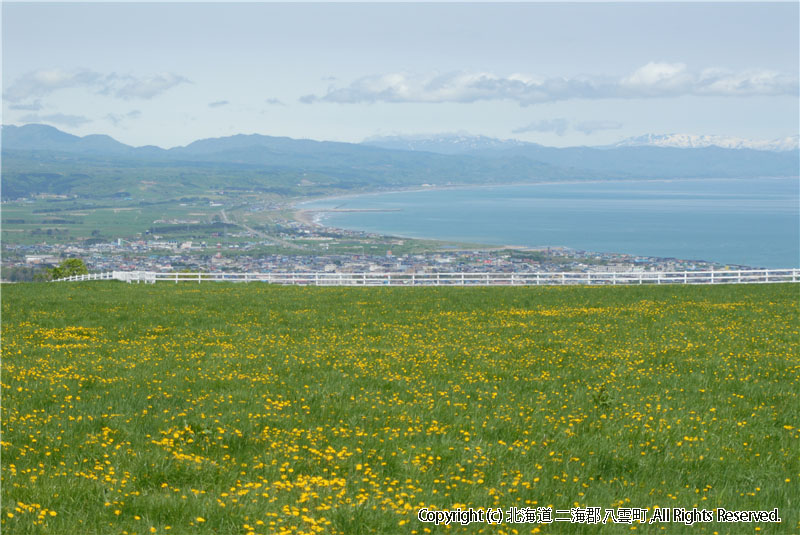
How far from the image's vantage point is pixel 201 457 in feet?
30.4

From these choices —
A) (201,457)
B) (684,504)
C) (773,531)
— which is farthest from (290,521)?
(773,531)

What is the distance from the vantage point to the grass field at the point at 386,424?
7840 mm

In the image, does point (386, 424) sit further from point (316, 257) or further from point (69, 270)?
point (316, 257)

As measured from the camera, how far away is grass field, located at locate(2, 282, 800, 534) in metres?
7.84

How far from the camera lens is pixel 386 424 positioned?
11117mm

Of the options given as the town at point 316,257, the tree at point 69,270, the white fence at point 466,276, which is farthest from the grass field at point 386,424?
the town at point 316,257

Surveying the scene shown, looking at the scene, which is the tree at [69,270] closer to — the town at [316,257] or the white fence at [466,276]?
the town at [316,257]

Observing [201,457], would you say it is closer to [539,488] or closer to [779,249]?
[539,488]

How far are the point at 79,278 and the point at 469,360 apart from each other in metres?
39.4

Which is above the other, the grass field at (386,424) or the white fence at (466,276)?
the grass field at (386,424)

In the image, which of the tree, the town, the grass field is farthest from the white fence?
the town

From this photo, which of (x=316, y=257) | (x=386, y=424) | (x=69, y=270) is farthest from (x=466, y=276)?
(x=316, y=257)

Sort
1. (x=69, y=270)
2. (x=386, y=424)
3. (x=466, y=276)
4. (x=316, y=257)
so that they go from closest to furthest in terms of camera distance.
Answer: (x=386, y=424), (x=466, y=276), (x=69, y=270), (x=316, y=257)

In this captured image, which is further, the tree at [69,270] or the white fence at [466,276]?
the tree at [69,270]
